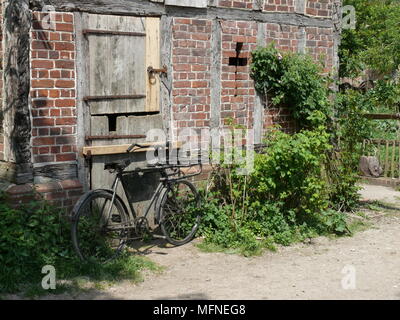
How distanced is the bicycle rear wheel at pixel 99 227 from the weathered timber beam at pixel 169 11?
82.2 inches

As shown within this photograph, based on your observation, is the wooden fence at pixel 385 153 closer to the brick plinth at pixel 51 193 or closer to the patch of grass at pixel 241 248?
the patch of grass at pixel 241 248

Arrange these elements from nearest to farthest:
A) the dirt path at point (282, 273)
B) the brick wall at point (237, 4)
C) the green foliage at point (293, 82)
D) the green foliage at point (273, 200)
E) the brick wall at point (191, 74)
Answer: the dirt path at point (282, 273), the green foliage at point (273, 200), the brick wall at point (191, 74), the brick wall at point (237, 4), the green foliage at point (293, 82)

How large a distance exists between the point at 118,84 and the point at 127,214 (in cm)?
156

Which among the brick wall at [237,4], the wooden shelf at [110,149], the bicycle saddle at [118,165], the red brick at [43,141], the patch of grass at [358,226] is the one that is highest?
the brick wall at [237,4]

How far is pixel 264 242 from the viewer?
7367 mm

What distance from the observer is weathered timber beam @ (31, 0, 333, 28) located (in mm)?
6499

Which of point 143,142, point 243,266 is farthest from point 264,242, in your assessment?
point 143,142

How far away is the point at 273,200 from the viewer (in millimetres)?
8023

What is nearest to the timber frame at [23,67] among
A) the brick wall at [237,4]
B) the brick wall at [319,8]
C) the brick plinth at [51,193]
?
the brick plinth at [51,193]

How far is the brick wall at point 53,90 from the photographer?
6270 millimetres

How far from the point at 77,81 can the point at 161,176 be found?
1542mm

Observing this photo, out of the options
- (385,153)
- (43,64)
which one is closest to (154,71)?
(43,64)

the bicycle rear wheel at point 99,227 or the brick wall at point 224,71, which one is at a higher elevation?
the brick wall at point 224,71
